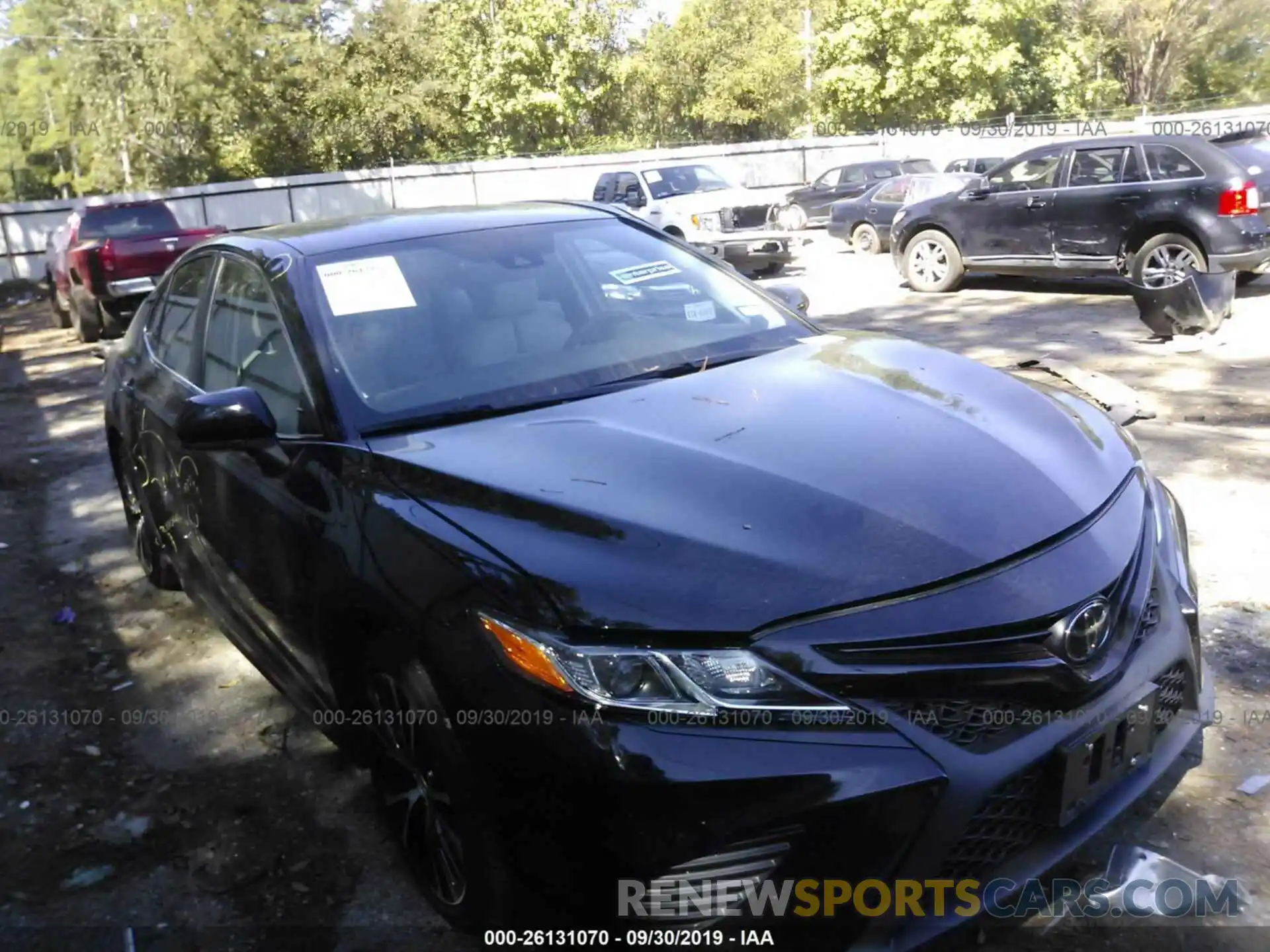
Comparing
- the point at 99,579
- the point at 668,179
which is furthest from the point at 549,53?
the point at 99,579

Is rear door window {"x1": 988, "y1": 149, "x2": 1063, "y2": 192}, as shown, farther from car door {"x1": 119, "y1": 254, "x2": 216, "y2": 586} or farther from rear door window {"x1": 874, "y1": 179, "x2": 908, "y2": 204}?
car door {"x1": 119, "y1": 254, "x2": 216, "y2": 586}

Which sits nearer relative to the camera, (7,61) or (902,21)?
(902,21)

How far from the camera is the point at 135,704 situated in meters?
4.32

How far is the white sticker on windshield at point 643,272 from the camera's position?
390 cm

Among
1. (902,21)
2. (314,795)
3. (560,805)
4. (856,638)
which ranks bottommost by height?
Answer: (314,795)

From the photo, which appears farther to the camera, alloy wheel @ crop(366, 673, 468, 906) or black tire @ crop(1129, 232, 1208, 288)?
black tire @ crop(1129, 232, 1208, 288)

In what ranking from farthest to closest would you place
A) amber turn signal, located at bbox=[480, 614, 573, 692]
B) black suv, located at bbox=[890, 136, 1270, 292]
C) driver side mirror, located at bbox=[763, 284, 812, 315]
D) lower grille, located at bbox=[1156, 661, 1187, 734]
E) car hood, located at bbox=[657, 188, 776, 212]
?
car hood, located at bbox=[657, 188, 776, 212] → black suv, located at bbox=[890, 136, 1270, 292] → driver side mirror, located at bbox=[763, 284, 812, 315] → lower grille, located at bbox=[1156, 661, 1187, 734] → amber turn signal, located at bbox=[480, 614, 573, 692]

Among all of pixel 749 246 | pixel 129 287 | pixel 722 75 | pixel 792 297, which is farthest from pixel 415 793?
pixel 722 75

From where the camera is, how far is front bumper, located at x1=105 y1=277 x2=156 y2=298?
13789 mm

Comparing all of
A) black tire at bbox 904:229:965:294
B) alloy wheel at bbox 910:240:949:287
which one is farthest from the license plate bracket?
alloy wheel at bbox 910:240:949:287

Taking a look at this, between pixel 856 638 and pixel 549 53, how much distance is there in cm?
4374

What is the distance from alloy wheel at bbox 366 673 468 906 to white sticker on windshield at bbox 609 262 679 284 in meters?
1.74

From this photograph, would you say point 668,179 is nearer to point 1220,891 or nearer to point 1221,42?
point 1220,891

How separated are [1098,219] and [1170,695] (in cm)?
1039
